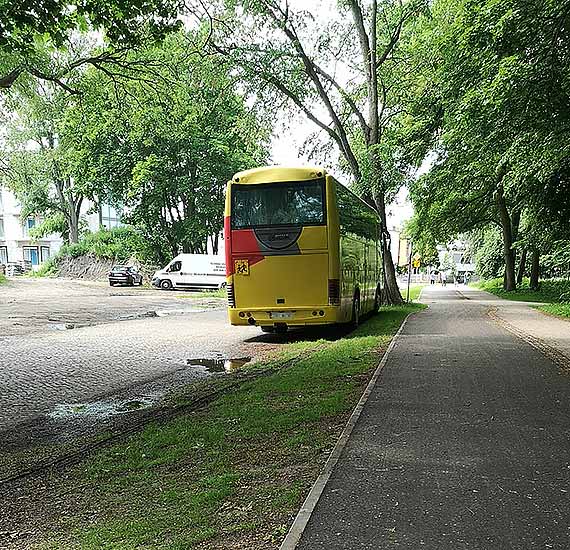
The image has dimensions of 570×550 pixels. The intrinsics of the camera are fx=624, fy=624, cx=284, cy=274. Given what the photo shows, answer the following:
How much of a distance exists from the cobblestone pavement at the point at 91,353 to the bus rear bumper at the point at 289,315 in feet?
2.33

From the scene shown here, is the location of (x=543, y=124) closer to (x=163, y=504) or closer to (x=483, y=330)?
(x=483, y=330)

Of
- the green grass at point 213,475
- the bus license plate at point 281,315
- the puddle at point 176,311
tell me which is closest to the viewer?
the green grass at point 213,475

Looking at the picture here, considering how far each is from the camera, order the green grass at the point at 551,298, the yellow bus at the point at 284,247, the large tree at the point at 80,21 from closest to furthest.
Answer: the large tree at the point at 80,21
the yellow bus at the point at 284,247
the green grass at the point at 551,298

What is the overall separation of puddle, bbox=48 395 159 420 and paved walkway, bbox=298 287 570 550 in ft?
9.67

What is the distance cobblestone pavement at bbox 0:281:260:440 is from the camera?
28.1ft

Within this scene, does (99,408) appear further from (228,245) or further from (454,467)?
(228,245)

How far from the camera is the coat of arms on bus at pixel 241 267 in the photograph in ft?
47.3

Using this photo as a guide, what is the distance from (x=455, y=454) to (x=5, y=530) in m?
3.45

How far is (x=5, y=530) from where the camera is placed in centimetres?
404

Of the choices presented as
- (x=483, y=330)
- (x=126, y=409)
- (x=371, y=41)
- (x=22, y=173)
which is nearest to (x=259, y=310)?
(x=483, y=330)

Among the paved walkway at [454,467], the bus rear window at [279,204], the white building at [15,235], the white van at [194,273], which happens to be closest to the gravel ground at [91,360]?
the bus rear window at [279,204]

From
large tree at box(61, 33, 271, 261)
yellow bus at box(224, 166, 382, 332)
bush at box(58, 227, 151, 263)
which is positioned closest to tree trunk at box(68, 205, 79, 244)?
bush at box(58, 227, 151, 263)

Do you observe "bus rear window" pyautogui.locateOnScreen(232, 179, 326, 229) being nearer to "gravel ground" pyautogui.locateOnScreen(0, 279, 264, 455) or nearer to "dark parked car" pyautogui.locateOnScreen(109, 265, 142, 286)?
"gravel ground" pyautogui.locateOnScreen(0, 279, 264, 455)

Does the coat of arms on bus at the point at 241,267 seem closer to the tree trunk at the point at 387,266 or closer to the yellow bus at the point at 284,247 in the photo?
the yellow bus at the point at 284,247
